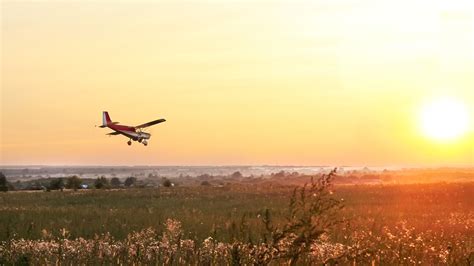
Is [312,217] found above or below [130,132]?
below

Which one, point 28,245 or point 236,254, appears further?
point 28,245

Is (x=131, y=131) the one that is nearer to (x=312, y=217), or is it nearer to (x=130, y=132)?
(x=130, y=132)

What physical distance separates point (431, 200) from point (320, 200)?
36.4 meters

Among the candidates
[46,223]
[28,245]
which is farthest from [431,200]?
[28,245]

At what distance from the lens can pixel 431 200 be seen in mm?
40562

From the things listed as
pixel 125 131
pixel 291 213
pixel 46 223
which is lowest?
pixel 46 223

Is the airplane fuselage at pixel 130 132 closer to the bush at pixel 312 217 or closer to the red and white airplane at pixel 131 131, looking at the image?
the red and white airplane at pixel 131 131

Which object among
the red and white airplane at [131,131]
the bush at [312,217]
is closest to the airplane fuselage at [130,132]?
the red and white airplane at [131,131]

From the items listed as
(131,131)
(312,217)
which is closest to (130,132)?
(131,131)

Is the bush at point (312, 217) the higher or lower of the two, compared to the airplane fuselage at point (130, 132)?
lower

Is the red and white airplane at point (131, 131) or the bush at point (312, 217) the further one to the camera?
the red and white airplane at point (131, 131)

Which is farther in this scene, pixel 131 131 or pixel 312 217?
pixel 131 131

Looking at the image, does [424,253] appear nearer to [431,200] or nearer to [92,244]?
[92,244]

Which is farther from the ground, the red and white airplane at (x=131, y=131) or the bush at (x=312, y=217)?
the red and white airplane at (x=131, y=131)
